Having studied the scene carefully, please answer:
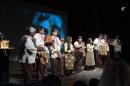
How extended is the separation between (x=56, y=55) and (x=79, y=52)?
3.05 m

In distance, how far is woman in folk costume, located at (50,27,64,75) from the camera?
15867mm

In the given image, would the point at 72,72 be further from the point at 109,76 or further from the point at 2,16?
the point at 109,76

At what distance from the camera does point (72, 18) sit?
3022cm

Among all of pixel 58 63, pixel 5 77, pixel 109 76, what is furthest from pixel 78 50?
pixel 109 76

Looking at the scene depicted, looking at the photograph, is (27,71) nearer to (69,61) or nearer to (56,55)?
(56,55)

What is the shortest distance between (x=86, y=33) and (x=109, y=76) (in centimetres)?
2342

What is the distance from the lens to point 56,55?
16.0 meters

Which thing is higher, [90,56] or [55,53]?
[55,53]

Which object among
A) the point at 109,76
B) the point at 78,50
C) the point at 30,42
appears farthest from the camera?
the point at 78,50

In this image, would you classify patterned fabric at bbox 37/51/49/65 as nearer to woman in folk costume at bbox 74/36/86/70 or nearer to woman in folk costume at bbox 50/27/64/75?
woman in folk costume at bbox 50/27/64/75

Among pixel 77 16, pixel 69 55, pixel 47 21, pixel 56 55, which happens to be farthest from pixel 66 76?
pixel 77 16

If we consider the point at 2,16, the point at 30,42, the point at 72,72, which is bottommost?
the point at 72,72

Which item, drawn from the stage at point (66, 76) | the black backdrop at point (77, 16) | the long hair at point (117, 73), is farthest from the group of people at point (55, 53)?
the long hair at point (117, 73)

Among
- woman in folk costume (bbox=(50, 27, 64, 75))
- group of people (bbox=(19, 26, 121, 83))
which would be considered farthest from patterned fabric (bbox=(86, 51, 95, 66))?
woman in folk costume (bbox=(50, 27, 64, 75))
